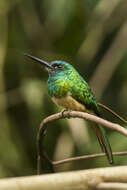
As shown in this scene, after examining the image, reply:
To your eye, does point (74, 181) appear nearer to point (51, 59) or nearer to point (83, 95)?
point (83, 95)

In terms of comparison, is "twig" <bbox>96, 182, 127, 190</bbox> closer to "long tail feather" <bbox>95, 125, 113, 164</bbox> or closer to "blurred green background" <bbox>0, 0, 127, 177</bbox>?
"long tail feather" <bbox>95, 125, 113, 164</bbox>

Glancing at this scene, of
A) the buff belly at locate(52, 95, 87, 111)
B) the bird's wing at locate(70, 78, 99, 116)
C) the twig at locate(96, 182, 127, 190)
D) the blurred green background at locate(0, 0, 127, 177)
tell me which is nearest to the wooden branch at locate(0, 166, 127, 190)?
the twig at locate(96, 182, 127, 190)

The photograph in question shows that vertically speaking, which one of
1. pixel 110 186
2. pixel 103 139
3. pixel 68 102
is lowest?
pixel 103 139

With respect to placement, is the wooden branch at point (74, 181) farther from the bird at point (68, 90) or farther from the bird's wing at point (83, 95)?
the bird's wing at point (83, 95)

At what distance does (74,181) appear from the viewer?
0.71 meters

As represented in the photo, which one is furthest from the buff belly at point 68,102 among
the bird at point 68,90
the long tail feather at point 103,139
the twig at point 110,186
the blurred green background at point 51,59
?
the twig at point 110,186

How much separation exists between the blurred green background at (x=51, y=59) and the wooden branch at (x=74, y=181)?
2585 mm

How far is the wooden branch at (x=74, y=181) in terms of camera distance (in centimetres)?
65

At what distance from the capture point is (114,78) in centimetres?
429

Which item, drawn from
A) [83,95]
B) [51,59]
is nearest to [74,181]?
[83,95]

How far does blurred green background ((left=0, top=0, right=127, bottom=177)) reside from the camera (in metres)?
3.50

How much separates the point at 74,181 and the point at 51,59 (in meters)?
3.36

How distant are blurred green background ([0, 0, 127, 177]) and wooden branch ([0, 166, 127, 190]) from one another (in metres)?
2.59

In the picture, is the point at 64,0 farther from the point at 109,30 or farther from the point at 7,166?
the point at 7,166
